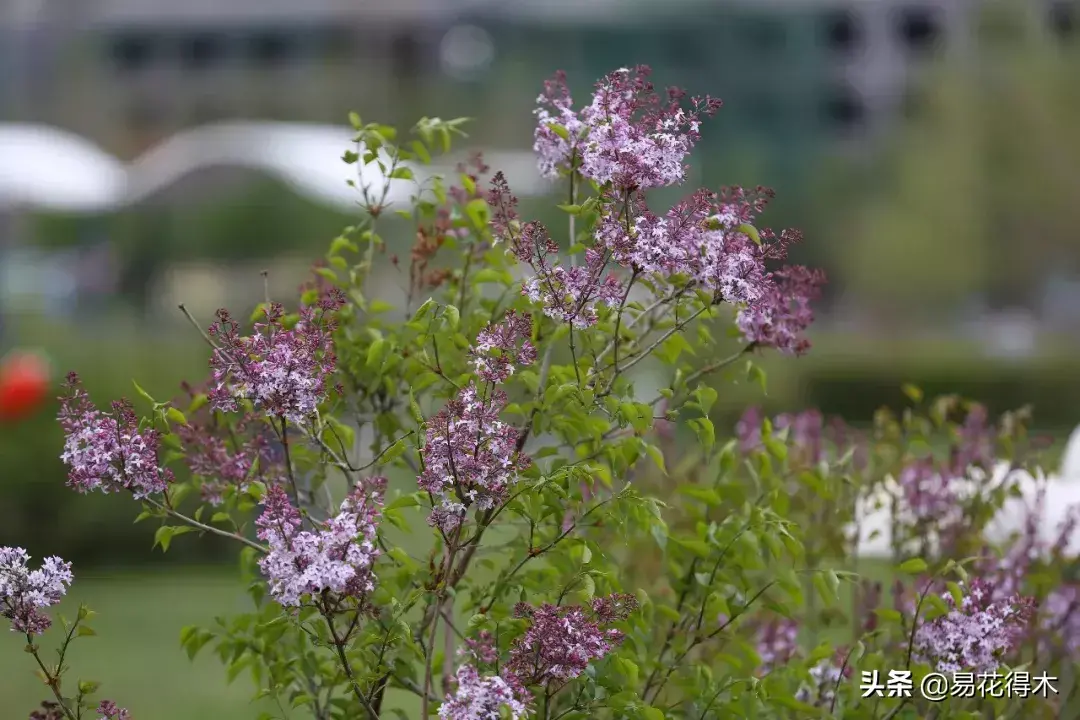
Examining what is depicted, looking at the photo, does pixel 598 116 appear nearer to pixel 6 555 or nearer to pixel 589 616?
pixel 589 616

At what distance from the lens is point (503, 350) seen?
236cm

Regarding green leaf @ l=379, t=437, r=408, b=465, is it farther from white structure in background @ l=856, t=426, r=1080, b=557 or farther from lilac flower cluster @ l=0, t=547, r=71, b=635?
white structure in background @ l=856, t=426, r=1080, b=557

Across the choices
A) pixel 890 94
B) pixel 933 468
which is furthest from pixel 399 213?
pixel 890 94

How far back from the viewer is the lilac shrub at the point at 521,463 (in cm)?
231

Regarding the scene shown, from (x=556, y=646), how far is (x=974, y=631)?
0.95 m

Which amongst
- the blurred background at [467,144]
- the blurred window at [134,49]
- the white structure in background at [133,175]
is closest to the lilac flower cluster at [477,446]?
the blurred background at [467,144]

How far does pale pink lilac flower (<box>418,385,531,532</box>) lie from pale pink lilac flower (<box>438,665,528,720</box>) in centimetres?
29

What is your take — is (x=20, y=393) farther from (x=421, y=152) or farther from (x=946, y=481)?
(x=946, y=481)

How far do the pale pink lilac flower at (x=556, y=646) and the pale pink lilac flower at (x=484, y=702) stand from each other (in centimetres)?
7

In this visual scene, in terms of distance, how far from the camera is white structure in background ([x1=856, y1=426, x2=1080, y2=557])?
391 cm

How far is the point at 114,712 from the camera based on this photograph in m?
2.60

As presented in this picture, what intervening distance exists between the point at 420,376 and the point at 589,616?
0.68 metres

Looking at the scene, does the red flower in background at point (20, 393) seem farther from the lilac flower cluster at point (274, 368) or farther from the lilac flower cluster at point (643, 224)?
the lilac flower cluster at point (643, 224)

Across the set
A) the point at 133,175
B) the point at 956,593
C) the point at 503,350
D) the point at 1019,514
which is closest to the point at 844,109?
the point at 133,175
